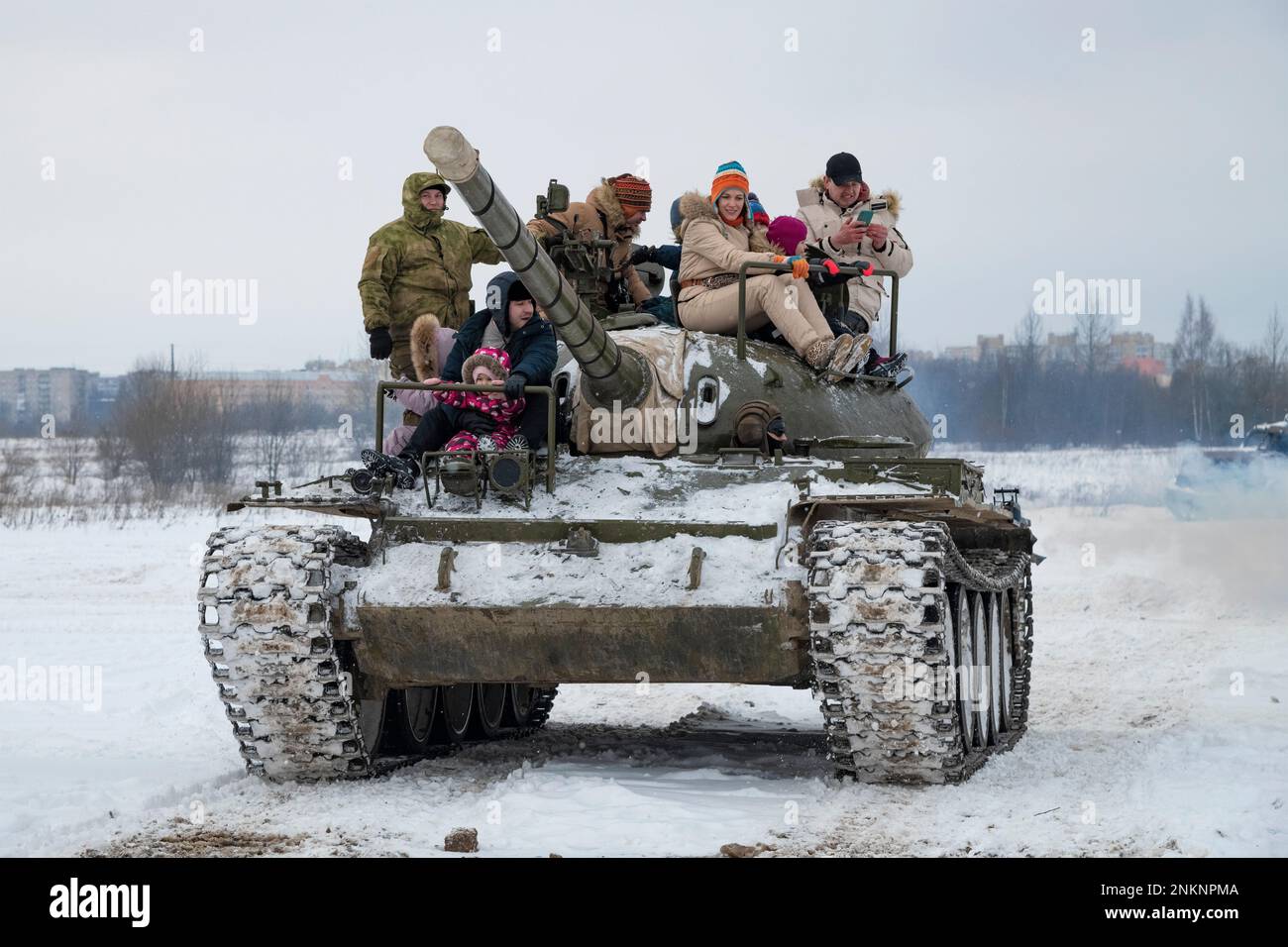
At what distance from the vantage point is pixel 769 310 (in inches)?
457

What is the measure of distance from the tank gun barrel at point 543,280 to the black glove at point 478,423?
63cm

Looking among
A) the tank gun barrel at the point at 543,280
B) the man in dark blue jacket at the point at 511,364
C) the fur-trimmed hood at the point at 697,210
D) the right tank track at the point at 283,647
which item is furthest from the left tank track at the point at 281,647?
the fur-trimmed hood at the point at 697,210

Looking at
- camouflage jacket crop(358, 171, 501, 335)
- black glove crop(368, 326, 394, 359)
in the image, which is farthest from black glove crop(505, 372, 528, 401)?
camouflage jacket crop(358, 171, 501, 335)

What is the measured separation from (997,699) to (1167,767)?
196 cm

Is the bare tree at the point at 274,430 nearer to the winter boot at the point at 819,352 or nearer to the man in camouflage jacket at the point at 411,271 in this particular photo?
the man in camouflage jacket at the point at 411,271

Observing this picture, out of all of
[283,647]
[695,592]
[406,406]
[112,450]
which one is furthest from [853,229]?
[112,450]

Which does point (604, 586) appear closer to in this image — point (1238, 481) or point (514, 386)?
point (514, 386)

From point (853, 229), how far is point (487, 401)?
3576 millimetres

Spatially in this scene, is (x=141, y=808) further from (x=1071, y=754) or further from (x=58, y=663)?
(x=58, y=663)

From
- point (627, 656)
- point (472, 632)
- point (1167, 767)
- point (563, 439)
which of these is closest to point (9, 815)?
point (472, 632)

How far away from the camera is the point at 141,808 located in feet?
29.7

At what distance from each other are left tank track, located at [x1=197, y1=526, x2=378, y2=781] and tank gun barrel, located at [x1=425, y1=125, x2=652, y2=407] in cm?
171

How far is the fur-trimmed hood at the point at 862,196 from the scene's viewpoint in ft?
44.7

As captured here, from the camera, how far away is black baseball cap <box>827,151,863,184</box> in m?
13.5
